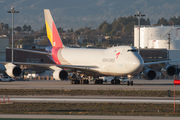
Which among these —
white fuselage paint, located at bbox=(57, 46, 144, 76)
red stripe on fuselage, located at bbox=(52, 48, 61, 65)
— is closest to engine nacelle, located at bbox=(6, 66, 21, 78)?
white fuselage paint, located at bbox=(57, 46, 144, 76)

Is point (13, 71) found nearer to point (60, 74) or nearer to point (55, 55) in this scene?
point (60, 74)

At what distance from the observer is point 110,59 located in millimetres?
42531

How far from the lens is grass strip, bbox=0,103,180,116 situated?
20.3 metres

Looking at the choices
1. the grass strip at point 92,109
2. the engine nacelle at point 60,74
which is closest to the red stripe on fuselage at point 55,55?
the engine nacelle at point 60,74

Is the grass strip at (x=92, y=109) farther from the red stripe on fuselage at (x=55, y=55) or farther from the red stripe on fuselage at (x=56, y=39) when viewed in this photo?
the red stripe on fuselage at (x=56, y=39)

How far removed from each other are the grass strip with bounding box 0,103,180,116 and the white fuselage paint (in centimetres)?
1603

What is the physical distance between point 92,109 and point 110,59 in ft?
69.6

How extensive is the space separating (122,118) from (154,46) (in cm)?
9763

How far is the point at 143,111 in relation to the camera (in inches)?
830

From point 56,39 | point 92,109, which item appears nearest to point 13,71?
point 56,39

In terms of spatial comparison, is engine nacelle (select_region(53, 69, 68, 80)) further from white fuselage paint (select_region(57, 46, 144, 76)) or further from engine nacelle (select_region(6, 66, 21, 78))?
engine nacelle (select_region(6, 66, 21, 78))

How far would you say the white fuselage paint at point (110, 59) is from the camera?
3997 cm

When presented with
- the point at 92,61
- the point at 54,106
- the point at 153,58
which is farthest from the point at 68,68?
the point at 153,58

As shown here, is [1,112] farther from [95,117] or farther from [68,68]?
[68,68]
